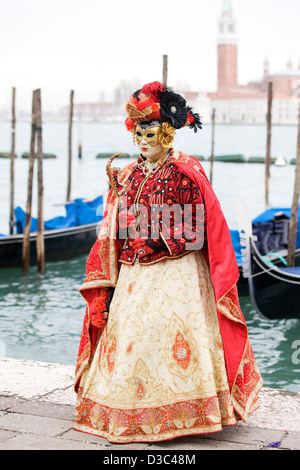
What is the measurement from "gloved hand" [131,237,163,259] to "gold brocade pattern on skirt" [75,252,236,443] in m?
0.05

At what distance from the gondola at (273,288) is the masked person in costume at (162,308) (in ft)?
11.3

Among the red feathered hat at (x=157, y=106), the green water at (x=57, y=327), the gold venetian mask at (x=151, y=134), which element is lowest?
the green water at (x=57, y=327)

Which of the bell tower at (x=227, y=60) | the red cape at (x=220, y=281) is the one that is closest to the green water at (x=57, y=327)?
the red cape at (x=220, y=281)

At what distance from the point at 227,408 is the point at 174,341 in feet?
0.94

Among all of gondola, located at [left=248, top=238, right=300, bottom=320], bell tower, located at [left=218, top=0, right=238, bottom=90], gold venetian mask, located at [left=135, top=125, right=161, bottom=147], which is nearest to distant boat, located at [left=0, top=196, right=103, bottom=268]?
gondola, located at [left=248, top=238, right=300, bottom=320]

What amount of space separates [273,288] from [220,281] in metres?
4.01

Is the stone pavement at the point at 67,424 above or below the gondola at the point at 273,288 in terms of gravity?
above

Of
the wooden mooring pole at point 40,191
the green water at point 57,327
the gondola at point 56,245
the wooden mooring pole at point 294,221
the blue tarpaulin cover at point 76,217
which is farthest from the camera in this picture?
the blue tarpaulin cover at point 76,217

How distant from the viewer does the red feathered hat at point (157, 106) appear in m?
2.58

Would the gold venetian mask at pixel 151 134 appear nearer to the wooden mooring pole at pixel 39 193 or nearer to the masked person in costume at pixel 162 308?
the masked person in costume at pixel 162 308

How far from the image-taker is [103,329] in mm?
2645

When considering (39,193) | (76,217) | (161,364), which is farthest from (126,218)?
(76,217)

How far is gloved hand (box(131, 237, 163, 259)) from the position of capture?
2553 mm

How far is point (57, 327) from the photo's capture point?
6.96 m
